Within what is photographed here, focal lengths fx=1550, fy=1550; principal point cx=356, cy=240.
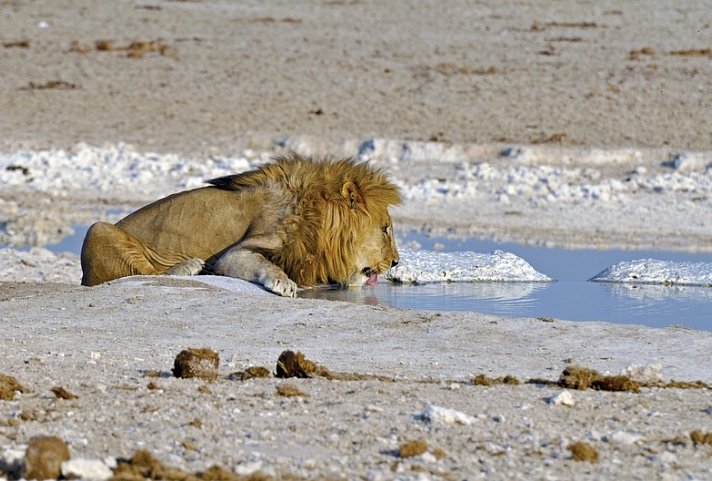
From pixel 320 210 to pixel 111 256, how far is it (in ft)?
3.99

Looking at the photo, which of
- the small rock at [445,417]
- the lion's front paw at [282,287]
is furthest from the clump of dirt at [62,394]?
the lion's front paw at [282,287]

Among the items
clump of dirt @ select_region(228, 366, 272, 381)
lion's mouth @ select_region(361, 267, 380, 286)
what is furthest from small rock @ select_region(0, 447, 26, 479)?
lion's mouth @ select_region(361, 267, 380, 286)

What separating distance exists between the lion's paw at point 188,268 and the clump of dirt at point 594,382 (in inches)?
143

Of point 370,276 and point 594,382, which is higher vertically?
point 370,276

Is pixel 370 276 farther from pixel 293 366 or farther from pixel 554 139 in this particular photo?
pixel 554 139

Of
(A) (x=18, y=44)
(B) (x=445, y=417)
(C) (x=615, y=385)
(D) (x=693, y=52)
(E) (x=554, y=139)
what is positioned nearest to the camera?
(B) (x=445, y=417)

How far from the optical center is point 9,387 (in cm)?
521

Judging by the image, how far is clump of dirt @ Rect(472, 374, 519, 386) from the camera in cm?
555

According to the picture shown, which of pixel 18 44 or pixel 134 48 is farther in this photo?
pixel 18 44

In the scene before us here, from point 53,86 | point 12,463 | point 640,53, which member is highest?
point 640,53

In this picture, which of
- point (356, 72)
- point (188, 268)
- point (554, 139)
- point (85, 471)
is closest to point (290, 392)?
point (85, 471)

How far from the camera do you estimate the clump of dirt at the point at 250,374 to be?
18.4ft

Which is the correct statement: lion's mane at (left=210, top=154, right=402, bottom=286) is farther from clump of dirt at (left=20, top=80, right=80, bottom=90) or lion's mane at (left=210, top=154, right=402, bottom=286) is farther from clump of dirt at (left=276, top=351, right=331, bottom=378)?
clump of dirt at (left=20, top=80, right=80, bottom=90)

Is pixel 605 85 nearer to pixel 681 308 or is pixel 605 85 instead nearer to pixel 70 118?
pixel 70 118
